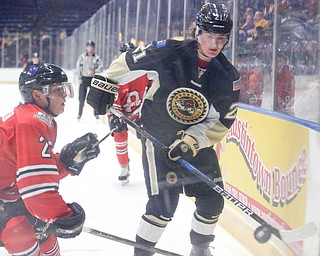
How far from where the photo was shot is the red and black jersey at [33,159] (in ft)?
4.81

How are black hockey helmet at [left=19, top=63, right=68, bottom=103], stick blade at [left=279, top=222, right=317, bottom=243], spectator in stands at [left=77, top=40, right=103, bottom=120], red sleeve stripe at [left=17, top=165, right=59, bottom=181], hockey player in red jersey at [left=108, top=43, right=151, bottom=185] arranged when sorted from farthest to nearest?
spectator in stands at [left=77, top=40, right=103, bottom=120] → hockey player in red jersey at [left=108, top=43, right=151, bottom=185] → stick blade at [left=279, top=222, right=317, bottom=243] → black hockey helmet at [left=19, top=63, right=68, bottom=103] → red sleeve stripe at [left=17, top=165, right=59, bottom=181]

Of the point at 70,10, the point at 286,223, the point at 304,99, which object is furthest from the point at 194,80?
the point at 70,10

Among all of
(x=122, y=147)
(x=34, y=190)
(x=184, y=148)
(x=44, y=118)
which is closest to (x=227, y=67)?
(x=184, y=148)

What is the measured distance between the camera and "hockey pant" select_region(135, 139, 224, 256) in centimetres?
187

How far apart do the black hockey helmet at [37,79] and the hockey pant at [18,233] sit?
0.30 m

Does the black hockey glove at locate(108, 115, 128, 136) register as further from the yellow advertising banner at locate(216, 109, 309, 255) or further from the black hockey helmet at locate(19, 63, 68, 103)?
the black hockey helmet at locate(19, 63, 68, 103)

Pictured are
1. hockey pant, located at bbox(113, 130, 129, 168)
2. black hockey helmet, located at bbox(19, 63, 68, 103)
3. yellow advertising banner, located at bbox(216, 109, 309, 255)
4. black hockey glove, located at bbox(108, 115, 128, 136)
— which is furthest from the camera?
hockey pant, located at bbox(113, 130, 129, 168)

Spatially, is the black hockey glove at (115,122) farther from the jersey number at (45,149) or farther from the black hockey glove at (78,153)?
the jersey number at (45,149)

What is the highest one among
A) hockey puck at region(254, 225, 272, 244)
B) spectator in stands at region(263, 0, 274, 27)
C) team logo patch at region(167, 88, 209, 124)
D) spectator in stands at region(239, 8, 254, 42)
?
spectator in stands at region(263, 0, 274, 27)

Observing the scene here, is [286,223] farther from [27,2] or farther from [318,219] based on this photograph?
[27,2]

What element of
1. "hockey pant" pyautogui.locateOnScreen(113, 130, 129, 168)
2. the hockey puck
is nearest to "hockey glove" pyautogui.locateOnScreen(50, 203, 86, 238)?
the hockey puck

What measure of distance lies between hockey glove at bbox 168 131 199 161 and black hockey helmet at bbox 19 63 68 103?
0.39 meters

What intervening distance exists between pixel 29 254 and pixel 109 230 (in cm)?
49

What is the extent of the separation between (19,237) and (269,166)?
895mm
